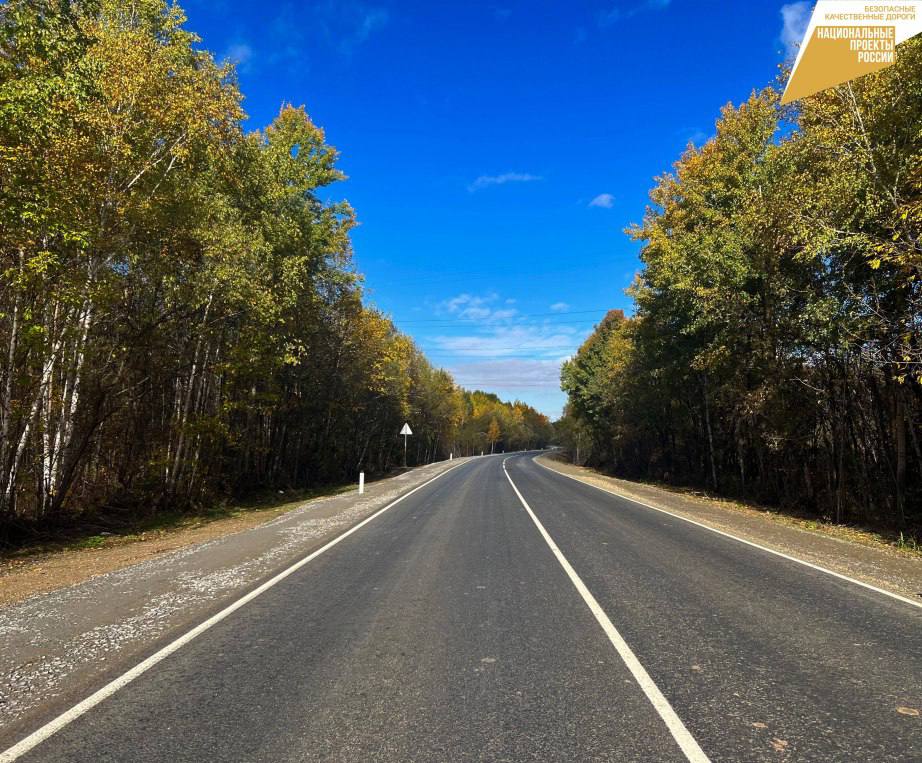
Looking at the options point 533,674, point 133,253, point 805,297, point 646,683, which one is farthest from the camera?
point 805,297

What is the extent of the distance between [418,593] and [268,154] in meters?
18.9

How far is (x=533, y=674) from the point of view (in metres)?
4.14

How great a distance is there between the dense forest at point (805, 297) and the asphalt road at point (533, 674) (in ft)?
23.7

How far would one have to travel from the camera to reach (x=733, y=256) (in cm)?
1788

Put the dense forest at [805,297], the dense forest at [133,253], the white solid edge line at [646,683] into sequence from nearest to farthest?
the white solid edge line at [646,683] → the dense forest at [133,253] → the dense forest at [805,297]

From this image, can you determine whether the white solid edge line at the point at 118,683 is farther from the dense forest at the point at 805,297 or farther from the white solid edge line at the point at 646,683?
the dense forest at the point at 805,297

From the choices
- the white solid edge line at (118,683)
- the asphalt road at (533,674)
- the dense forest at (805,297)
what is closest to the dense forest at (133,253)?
the white solid edge line at (118,683)

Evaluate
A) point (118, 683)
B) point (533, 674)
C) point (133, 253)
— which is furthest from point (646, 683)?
point (133, 253)

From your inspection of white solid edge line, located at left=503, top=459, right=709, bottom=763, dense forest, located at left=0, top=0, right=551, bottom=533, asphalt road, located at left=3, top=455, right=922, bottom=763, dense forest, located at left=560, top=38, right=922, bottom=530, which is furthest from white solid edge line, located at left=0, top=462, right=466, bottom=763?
dense forest, located at left=560, top=38, right=922, bottom=530

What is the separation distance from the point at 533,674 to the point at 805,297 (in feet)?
52.6

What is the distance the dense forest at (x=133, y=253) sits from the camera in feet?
30.9

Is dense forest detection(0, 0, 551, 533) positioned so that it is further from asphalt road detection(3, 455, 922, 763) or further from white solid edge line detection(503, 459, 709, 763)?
white solid edge line detection(503, 459, 709, 763)

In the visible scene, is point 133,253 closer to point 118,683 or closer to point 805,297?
point 118,683

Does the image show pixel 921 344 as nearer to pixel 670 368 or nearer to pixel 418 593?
pixel 418 593
